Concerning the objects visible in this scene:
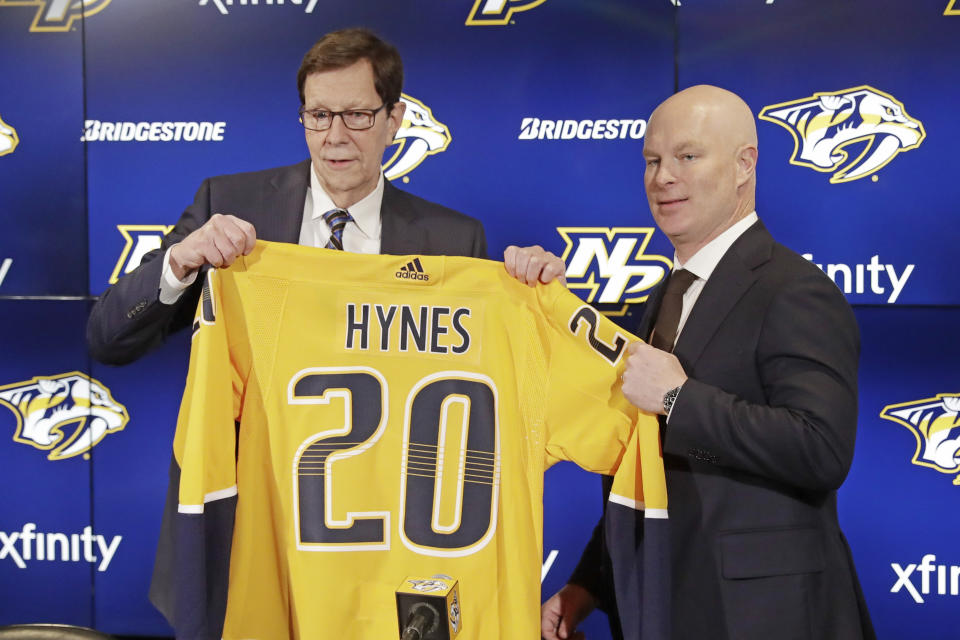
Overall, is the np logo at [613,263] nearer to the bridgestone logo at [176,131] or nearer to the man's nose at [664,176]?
the man's nose at [664,176]

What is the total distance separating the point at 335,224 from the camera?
6.21ft

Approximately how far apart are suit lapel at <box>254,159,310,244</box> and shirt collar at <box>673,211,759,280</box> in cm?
94

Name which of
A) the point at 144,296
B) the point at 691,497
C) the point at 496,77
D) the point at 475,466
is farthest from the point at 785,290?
the point at 496,77

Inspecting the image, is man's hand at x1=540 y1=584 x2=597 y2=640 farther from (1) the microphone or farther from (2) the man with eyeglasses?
(2) the man with eyeglasses

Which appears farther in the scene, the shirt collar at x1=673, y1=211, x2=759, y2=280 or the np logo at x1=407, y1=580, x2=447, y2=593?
the shirt collar at x1=673, y1=211, x2=759, y2=280

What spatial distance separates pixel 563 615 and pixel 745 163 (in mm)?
1137

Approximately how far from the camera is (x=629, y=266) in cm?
300

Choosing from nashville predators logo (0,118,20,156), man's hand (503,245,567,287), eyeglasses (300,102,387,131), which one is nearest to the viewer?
man's hand (503,245,567,287)

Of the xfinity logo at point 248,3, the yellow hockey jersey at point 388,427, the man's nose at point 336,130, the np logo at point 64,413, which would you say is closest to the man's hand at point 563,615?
the yellow hockey jersey at point 388,427

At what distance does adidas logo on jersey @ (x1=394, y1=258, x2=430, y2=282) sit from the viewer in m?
1.73

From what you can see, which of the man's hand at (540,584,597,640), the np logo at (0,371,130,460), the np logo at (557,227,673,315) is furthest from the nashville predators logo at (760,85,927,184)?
the np logo at (0,371,130,460)

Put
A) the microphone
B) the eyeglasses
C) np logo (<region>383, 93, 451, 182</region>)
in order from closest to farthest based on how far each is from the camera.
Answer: the microphone
the eyeglasses
np logo (<region>383, 93, 451, 182</region>)

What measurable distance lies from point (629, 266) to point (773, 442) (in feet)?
5.24

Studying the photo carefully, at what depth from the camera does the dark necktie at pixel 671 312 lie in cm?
173
